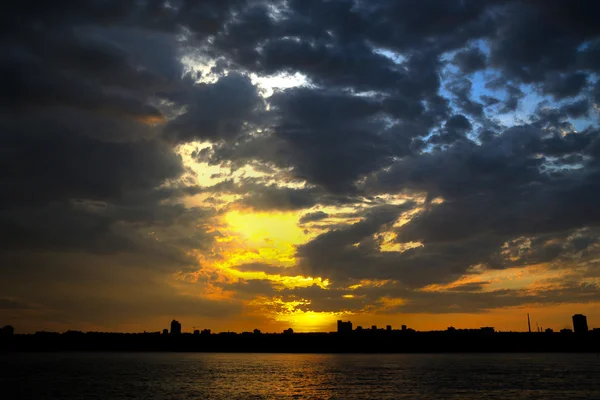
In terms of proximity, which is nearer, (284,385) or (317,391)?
(317,391)

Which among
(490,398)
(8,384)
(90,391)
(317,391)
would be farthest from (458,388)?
(8,384)

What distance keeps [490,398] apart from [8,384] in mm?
110268

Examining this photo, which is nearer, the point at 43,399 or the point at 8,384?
the point at 43,399

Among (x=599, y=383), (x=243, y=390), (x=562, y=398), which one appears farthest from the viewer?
(x=599, y=383)

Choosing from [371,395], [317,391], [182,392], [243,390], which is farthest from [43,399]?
[371,395]

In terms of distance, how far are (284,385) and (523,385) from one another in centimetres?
5533

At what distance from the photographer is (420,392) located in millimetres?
106750

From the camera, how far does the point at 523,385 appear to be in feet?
401

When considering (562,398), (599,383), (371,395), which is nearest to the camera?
(562,398)

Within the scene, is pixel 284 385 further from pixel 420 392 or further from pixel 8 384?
pixel 8 384

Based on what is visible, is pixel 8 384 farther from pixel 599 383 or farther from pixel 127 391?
pixel 599 383

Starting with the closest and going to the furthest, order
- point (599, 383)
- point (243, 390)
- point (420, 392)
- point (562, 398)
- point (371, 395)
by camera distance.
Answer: point (562, 398), point (371, 395), point (420, 392), point (243, 390), point (599, 383)

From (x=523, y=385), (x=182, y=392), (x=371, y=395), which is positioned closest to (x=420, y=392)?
(x=371, y=395)

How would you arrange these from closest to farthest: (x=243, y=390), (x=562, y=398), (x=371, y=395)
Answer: (x=562, y=398) < (x=371, y=395) < (x=243, y=390)
